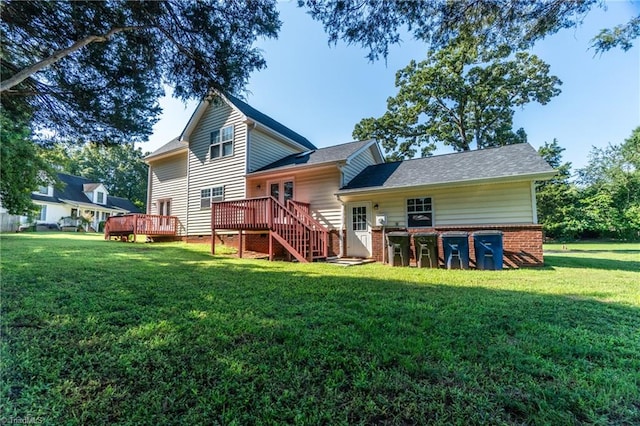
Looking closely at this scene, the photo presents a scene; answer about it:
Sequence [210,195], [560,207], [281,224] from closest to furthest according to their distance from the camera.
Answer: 1. [281,224]
2. [210,195]
3. [560,207]

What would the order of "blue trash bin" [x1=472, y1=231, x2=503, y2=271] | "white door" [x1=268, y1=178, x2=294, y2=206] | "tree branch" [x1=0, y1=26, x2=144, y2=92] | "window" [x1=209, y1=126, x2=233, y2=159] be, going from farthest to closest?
"window" [x1=209, y1=126, x2=233, y2=159]
"white door" [x1=268, y1=178, x2=294, y2=206]
"blue trash bin" [x1=472, y1=231, x2=503, y2=271]
"tree branch" [x1=0, y1=26, x2=144, y2=92]

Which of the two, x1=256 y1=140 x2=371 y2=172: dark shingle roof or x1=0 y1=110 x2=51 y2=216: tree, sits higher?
x1=256 y1=140 x2=371 y2=172: dark shingle roof

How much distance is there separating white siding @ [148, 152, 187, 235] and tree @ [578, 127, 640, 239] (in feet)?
84.5

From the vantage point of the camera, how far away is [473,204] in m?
8.47

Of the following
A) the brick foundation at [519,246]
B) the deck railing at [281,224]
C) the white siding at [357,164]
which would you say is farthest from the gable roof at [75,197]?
the brick foundation at [519,246]

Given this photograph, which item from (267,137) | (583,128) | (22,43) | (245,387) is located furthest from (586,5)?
(583,128)

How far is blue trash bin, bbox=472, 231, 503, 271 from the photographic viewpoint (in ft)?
23.8

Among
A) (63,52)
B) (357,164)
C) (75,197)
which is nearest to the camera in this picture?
(63,52)

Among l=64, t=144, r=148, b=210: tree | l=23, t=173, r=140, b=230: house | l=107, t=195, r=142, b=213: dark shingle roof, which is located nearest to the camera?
l=23, t=173, r=140, b=230: house

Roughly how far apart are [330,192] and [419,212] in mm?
3430

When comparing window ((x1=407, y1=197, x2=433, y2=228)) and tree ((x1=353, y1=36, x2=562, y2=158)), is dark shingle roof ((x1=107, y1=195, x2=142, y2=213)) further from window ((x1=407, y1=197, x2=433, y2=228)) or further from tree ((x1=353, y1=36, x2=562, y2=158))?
window ((x1=407, y1=197, x2=433, y2=228))

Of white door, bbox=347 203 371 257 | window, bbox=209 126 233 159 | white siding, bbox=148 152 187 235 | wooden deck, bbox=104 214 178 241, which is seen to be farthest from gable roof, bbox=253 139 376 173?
wooden deck, bbox=104 214 178 241

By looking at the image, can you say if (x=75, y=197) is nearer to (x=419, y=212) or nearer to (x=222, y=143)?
(x=222, y=143)

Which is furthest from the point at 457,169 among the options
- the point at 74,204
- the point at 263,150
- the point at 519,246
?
the point at 74,204
